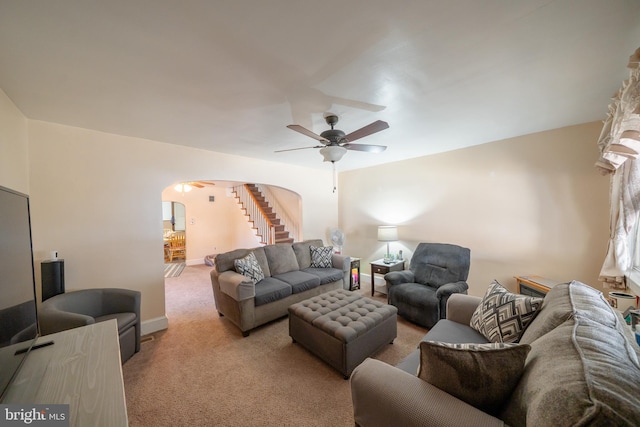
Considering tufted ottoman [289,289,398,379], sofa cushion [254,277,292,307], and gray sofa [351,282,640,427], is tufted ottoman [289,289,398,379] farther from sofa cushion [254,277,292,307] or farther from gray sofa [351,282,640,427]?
gray sofa [351,282,640,427]

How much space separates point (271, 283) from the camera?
123 inches

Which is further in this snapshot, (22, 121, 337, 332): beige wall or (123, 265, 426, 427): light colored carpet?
(22, 121, 337, 332): beige wall

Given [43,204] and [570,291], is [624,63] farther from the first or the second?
[43,204]

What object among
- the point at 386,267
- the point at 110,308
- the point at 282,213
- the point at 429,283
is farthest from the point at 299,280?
the point at 282,213

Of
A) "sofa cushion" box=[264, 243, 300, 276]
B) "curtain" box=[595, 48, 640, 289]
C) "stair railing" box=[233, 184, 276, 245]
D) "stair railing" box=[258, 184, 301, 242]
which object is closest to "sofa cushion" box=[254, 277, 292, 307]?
"sofa cushion" box=[264, 243, 300, 276]

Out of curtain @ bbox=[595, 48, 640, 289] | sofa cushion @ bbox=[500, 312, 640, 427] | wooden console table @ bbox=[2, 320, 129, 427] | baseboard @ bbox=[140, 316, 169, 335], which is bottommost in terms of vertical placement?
baseboard @ bbox=[140, 316, 169, 335]

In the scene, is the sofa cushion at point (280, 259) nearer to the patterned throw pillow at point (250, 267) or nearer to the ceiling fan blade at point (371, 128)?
the patterned throw pillow at point (250, 267)

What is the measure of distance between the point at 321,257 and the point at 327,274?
0.42m

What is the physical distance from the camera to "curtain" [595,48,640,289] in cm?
155

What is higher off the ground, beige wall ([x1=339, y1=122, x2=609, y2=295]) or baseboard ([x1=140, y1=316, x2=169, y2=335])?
beige wall ([x1=339, y1=122, x2=609, y2=295])

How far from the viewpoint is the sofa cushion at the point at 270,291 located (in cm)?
280

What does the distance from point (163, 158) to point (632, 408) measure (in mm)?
4002

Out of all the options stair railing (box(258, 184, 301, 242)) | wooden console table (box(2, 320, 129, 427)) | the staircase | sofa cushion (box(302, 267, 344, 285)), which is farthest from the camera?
stair railing (box(258, 184, 301, 242))

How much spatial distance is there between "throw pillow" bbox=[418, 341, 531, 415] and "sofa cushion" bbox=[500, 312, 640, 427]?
4 centimetres
